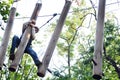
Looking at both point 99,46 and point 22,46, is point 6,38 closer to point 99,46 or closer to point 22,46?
point 22,46

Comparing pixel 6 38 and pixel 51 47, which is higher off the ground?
pixel 6 38

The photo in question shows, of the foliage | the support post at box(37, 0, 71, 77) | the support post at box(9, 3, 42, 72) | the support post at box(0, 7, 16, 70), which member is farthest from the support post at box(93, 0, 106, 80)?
the foliage

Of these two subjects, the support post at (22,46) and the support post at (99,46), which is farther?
the support post at (22,46)

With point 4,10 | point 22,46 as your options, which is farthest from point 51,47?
point 4,10

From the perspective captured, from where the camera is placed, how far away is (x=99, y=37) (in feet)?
13.7

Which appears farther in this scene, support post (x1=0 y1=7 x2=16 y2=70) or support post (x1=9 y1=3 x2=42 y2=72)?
support post (x1=0 y1=7 x2=16 y2=70)

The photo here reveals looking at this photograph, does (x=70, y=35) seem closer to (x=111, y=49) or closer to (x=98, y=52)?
(x=111, y=49)

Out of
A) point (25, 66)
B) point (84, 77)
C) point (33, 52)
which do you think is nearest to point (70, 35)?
point (25, 66)

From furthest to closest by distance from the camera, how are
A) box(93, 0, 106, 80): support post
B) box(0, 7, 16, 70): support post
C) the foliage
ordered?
the foliage < box(0, 7, 16, 70): support post < box(93, 0, 106, 80): support post

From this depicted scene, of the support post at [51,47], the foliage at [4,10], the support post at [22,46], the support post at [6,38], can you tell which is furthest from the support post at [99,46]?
the foliage at [4,10]

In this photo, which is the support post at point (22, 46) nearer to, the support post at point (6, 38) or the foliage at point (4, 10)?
the support post at point (6, 38)

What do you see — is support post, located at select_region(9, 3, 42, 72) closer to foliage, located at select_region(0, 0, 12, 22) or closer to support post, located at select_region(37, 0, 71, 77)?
support post, located at select_region(37, 0, 71, 77)

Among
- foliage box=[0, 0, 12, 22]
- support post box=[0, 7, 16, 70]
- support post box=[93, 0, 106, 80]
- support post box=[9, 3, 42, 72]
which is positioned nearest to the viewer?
support post box=[93, 0, 106, 80]

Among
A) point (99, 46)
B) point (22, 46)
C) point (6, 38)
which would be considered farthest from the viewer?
point (6, 38)
